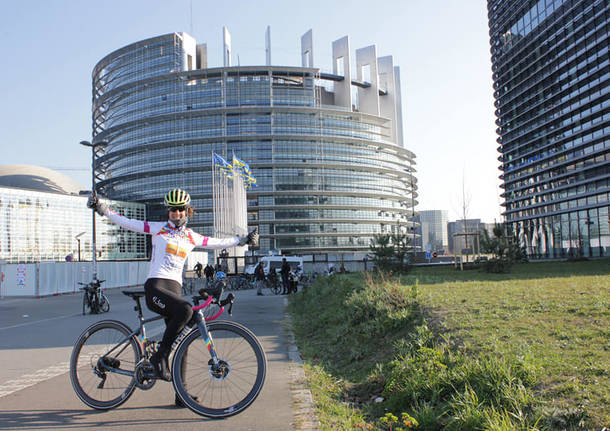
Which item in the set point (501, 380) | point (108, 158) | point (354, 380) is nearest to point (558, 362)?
point (501, 380)

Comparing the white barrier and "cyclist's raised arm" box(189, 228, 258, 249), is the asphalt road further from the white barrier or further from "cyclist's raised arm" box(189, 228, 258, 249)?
the white barrier

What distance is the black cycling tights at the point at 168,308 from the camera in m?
4.29

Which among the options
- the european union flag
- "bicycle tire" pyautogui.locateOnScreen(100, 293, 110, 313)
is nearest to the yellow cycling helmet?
"bicycle tire" pyautogui.locateOnScreen(100, 293, 110, 313)

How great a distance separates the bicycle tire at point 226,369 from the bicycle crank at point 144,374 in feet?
1.04

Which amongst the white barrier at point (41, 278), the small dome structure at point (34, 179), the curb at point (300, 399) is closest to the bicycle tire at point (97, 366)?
the curb at point (300, 399)

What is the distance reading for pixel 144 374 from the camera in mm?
4449

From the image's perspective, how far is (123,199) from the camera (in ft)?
315

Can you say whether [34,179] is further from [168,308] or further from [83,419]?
[168,308]

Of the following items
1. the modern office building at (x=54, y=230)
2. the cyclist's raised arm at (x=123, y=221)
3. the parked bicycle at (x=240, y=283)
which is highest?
the modern office building at (x=54, y=230)

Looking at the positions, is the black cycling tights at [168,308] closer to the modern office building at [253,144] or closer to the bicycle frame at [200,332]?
the bicycle frame at [200,332]

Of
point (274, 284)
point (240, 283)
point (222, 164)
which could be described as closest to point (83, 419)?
point (274, 284)

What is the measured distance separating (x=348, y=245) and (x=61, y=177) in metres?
67.4

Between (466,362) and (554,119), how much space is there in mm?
78862

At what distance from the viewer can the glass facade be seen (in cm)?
6744
